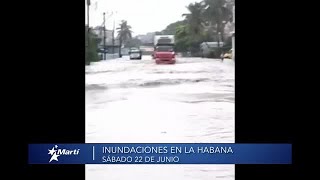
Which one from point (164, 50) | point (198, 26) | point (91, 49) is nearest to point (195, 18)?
point (198, 26)

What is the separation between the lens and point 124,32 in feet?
10.4

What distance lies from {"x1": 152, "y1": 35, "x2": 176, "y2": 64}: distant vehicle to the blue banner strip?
0.75 metres

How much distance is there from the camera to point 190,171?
2.74 metres

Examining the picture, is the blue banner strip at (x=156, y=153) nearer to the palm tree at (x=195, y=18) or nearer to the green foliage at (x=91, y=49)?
the green foliage at (x=91, y=49)

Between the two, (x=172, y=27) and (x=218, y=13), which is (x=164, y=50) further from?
(x=218, y=13)

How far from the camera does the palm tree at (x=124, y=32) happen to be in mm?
3088

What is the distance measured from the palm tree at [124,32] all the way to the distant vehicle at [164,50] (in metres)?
0.19
